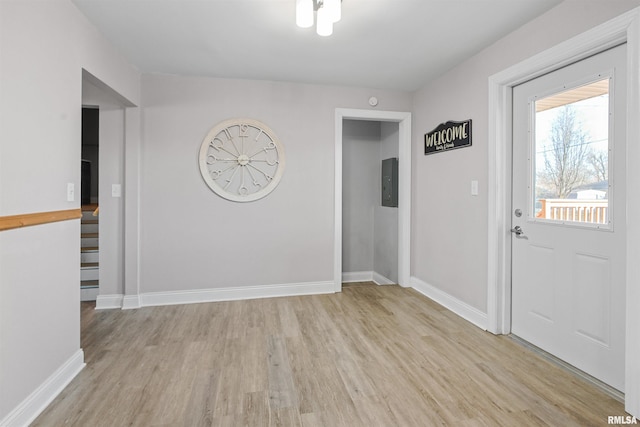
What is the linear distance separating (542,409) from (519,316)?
3.14 ft

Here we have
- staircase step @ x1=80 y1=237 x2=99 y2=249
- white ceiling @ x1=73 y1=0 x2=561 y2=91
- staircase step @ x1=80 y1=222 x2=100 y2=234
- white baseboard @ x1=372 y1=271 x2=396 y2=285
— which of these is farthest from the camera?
white baseboard @ x1=372 y1=271 x2=396 y2=285

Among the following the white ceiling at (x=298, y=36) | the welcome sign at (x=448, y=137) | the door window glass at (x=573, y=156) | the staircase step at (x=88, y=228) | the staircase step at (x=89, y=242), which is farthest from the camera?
the staircase step at (x=88, y=228)

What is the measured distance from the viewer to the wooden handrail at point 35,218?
1.51m

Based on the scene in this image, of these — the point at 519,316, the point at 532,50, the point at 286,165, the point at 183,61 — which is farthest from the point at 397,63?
the point at 519,316

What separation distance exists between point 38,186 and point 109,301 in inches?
75.0

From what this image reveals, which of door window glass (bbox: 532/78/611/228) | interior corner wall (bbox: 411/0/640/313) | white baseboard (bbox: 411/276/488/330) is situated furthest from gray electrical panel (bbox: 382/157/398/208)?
door window glass (bbox: 532/78/611/228)

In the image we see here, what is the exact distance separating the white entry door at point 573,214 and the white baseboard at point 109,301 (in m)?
3.60

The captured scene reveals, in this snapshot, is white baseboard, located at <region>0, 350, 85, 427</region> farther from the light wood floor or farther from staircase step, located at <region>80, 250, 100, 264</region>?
staircase step, located at <region>80, 250, 100, 264</region>

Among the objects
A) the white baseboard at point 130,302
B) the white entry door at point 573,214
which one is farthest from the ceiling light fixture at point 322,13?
the white baseboard at point 130,302

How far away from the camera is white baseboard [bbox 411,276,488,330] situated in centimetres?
280

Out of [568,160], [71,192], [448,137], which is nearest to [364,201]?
[448,137]

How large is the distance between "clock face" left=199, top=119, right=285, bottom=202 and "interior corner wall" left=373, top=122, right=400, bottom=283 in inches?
60.5

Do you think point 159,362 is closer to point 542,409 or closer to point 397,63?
point 542,409

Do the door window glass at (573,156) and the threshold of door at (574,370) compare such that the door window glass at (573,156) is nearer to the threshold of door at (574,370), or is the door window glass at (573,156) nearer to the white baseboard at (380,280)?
the threshold of door at (574,370)
